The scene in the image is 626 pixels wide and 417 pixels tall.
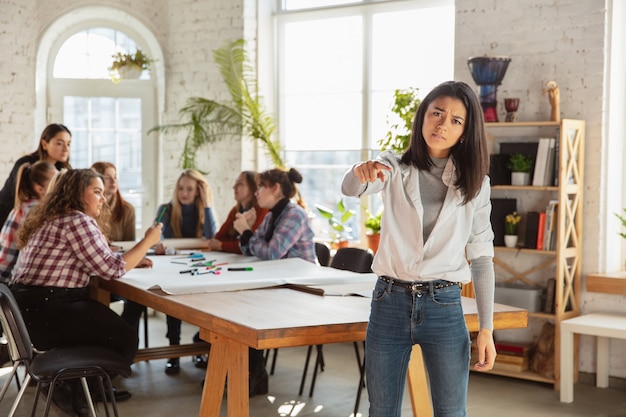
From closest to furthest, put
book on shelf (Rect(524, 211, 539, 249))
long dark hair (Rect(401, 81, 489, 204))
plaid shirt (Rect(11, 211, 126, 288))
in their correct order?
long dark hair (Rect(401, 81, 489, 204))
plaid shirt (Rect(11, 211, 126, 288))
book on shelf (Rect(524, 211, 539, 249))

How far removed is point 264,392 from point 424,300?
2.64 meters

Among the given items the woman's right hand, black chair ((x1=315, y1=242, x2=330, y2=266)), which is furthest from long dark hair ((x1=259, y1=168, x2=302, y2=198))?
the woman's right hand

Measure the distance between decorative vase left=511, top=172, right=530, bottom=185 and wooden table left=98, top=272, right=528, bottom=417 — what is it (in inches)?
70.1

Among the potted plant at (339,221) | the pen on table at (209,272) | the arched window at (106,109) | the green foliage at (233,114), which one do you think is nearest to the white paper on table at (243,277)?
the pen on table at (209,272)

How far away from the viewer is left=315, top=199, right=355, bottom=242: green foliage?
671cm

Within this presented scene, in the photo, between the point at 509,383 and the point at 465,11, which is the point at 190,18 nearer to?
the point at 465,11

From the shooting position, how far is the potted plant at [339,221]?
667 centimetres

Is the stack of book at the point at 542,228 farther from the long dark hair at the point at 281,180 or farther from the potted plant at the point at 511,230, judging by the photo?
the long dark hair at the point at 281,180

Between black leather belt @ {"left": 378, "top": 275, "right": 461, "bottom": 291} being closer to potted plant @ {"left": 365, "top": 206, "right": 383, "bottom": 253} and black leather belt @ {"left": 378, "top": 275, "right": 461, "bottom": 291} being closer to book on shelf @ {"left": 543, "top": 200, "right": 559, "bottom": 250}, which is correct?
book on shelf @ {"left": 543, "top": 200, "right": 559, "bottom": 250}

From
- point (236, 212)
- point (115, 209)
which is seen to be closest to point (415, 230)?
point (236, 212)

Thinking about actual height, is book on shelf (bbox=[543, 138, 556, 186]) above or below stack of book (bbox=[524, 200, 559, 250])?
above

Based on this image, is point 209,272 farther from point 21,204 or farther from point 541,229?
point 541,229

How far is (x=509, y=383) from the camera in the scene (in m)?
5.17

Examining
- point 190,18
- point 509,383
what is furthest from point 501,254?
point 190,18
